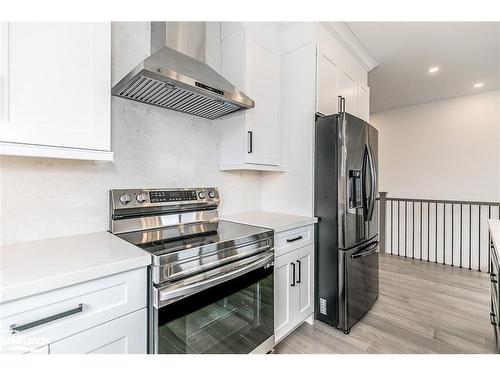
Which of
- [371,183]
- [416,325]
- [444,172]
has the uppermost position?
[444,172]

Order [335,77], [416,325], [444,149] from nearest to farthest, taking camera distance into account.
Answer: [416,325]
[335,77]
[444,149]

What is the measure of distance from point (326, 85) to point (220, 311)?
193 cm

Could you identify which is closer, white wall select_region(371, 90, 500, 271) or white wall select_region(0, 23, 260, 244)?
white wall select_region(0, 23, 260, 244)

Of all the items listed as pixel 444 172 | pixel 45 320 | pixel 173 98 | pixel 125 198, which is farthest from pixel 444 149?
pixel 45 320

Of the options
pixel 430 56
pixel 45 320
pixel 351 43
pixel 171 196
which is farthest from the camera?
pixel 430 56

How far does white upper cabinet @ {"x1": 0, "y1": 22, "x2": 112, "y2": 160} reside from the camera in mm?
922

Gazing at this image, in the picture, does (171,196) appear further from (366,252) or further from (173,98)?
(366,252)

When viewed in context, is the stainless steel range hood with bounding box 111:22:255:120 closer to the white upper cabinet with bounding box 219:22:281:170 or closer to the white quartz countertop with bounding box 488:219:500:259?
the white upper cabinet with bounding box 219:22:281:170

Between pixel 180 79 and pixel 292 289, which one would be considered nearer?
pixel 180 79

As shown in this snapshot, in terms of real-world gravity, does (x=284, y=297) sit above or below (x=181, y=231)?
below

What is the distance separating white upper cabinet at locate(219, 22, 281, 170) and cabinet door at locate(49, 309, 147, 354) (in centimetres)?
122

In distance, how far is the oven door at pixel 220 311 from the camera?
3.34 feet

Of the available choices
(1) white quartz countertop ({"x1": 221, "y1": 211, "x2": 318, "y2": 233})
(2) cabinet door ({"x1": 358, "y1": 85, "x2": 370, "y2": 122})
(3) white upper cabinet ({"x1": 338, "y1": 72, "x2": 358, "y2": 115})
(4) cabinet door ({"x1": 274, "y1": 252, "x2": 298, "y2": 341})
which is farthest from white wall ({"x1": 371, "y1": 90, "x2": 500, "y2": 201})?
(4) cabinet door ({"x1": 274, "y1": 252, "x2": 298, "y2": 341})

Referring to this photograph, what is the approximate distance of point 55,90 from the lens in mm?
1020
